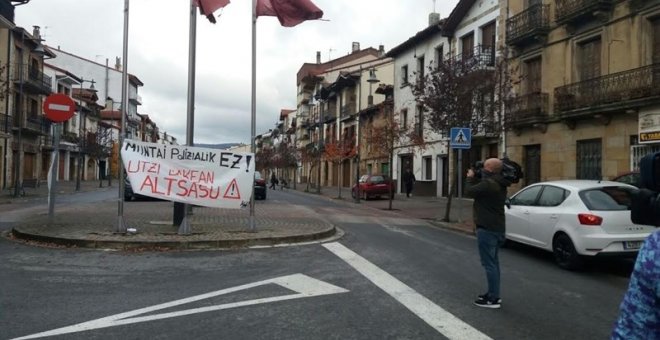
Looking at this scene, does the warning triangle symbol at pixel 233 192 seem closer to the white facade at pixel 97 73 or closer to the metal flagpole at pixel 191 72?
the metal flagpole at pixel 191 72

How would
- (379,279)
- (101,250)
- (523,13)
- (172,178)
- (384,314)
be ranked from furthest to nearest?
(523,13), (172,178), (101,250), (379,279), (384,314)

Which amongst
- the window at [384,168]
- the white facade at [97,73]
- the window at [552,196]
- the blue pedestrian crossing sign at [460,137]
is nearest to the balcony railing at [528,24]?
the blue pedestrian crossing sign at [460,137]

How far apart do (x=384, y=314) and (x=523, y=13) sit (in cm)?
2041

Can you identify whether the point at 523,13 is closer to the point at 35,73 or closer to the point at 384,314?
the point at 384,314

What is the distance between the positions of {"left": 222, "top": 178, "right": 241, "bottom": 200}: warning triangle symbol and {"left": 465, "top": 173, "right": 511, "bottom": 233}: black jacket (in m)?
5.69

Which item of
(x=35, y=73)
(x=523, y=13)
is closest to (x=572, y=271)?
(x=523, y=13)

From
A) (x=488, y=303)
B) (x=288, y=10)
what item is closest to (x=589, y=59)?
(x=288, y=10)

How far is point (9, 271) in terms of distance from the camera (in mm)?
7324

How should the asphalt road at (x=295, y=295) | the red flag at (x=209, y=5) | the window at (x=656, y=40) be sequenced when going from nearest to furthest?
1. the asphalt road at (x=295, y=295)
2. the red flag at (x=209, y=5)
3. the window at (x=656, y=40)

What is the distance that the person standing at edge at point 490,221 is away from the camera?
19.5 feet

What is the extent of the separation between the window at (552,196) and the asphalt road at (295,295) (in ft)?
3.32

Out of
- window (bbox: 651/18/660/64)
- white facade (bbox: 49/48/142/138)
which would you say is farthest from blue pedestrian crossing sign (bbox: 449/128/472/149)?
white facade (bbox: 49/48/142/138)

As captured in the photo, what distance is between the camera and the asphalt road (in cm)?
494

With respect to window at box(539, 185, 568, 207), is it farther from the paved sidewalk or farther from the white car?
the paved sidewalk
